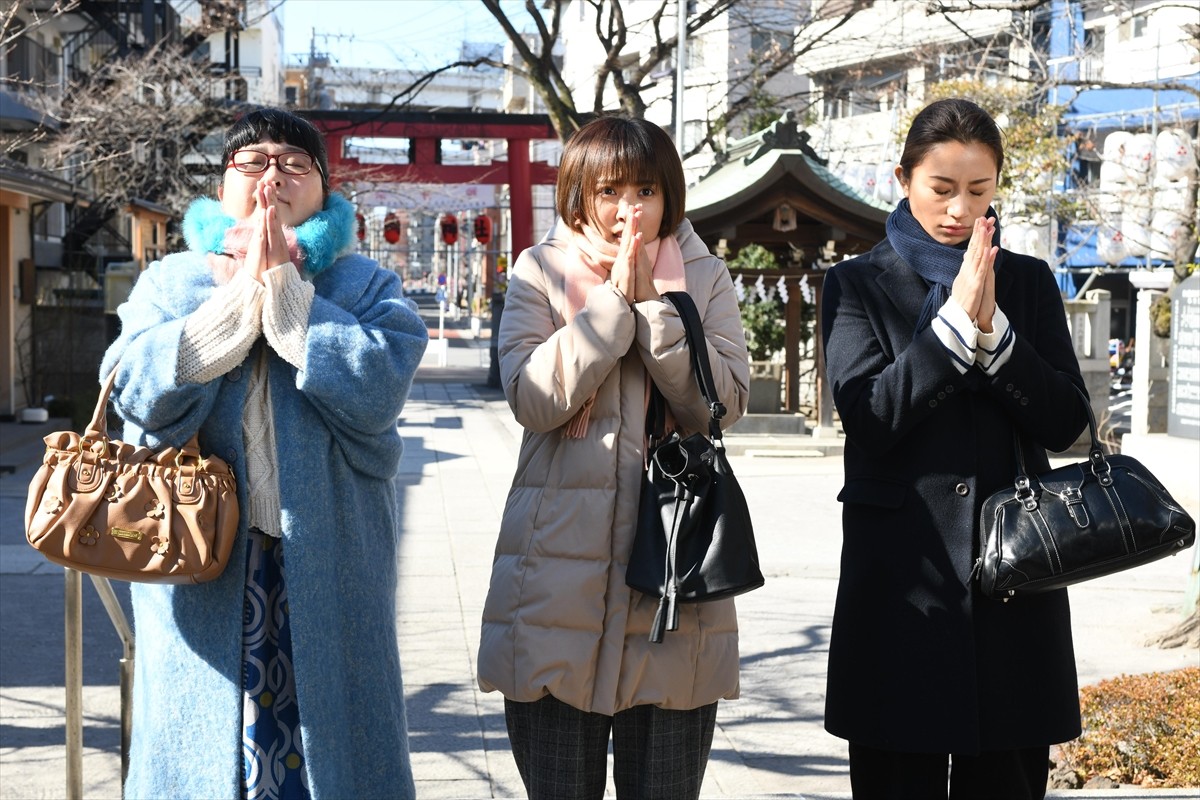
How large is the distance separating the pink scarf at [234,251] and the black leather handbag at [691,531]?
0.95 metres

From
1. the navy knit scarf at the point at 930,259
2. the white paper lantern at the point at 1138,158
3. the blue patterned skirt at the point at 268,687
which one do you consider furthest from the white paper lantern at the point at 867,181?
the blue patterned skirt at the point at 268,687

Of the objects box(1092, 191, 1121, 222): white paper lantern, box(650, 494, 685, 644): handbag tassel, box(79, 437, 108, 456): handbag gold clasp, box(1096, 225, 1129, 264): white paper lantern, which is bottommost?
box(650, 494, 685, 644): handbag tassel

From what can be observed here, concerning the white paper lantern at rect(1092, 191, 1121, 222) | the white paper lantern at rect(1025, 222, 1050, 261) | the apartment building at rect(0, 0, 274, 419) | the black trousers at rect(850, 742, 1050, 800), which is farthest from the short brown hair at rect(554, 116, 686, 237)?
the white paper lantern at rect(1092, 191, 1121, 222)

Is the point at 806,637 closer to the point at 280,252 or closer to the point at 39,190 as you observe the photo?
the point at 280,252

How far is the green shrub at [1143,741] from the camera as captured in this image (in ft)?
14.7

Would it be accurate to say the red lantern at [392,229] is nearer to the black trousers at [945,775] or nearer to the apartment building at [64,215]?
the apartment building at [64,215]

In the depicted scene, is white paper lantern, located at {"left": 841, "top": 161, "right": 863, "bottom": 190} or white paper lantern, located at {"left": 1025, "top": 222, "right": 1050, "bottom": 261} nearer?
white paper lantern, located at {"left": 1025, "top": 222, "right": 1050, "bottom": 261}

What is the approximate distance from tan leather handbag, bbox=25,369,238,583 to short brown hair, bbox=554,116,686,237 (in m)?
1.02

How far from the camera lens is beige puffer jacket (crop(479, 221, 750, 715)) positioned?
2.73 metres

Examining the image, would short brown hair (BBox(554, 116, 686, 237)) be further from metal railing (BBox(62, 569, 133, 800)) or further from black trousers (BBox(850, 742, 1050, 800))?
metal railing (BBox(62, 569, 133, 800))

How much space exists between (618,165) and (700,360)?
0.48 meters

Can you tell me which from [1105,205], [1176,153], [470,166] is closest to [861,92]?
[1105,205]

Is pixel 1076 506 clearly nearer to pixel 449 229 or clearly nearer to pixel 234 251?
pixel 234 251

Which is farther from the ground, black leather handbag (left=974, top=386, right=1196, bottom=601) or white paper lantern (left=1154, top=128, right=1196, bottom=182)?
white paper lantern (left=1154, top=128, right=1196, bottom=182)
